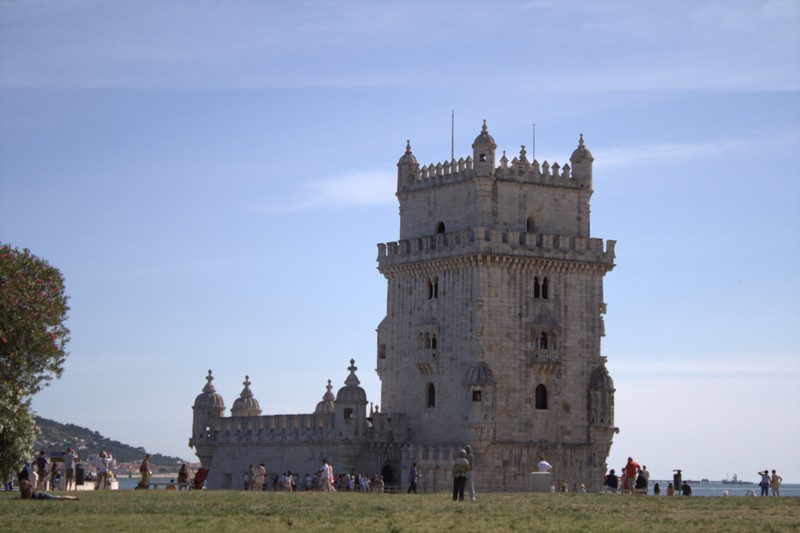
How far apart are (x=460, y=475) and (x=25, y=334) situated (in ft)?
54.9

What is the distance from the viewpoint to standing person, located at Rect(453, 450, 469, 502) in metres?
54.1

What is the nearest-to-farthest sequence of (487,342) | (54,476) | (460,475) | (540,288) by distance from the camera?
(460,475) < (54,476) < (487,342) < (540,288)

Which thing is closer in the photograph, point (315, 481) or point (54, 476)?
point (54, 476)

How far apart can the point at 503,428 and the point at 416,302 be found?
860cm

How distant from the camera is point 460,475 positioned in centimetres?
5450

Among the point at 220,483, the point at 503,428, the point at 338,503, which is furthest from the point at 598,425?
the point at 338,503

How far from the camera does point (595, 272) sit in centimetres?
8181

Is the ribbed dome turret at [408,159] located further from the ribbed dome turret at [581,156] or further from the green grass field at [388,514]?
the green grass field at [388,514]

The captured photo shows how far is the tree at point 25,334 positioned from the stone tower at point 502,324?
943 inches

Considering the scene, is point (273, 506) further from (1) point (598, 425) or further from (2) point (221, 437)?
(2) point (221, 437)

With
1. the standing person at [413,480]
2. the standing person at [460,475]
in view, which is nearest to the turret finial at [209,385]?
the standing person at [413,480]

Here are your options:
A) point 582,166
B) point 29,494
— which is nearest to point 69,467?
point 29,494

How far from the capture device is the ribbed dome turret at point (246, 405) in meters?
94.2

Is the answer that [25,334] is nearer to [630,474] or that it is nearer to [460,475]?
[460,475]
